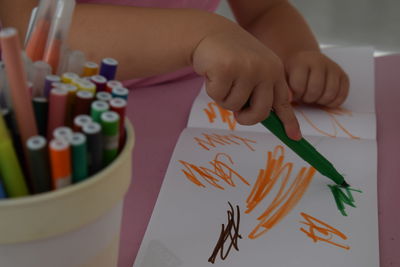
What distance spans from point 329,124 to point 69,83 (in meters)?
0.30

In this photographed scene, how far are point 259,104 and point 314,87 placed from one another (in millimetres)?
133

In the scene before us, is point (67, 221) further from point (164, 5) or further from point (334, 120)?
point (164, 5)

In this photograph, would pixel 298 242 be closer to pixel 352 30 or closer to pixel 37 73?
pixel 37 73

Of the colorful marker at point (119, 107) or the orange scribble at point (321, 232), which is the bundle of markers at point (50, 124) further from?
the orange scribble at point (321, 232)

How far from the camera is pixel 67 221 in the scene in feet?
0.72

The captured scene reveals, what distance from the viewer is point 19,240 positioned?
0.22 meters

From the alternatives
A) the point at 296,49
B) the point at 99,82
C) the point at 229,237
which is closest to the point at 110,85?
the point at 99,82

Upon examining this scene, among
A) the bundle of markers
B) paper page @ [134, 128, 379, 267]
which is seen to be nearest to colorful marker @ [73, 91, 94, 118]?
the bundle of markers

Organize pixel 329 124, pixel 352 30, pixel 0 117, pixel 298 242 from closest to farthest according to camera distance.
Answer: pixel 0 117 → pixel 298 242 → pixel 329 124 → pixel 352 30

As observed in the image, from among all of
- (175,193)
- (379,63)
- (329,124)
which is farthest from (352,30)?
(175,193)

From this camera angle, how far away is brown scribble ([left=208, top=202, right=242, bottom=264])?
34 cm

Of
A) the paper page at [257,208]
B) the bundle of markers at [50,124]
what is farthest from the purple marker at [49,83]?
the paper page at [257,208]

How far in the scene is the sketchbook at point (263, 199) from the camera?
34cm

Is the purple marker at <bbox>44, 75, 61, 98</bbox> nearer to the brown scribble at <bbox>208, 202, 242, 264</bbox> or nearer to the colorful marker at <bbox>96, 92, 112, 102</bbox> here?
the colorful marker at <bbox>96, 92, 112, 102</bbox>
